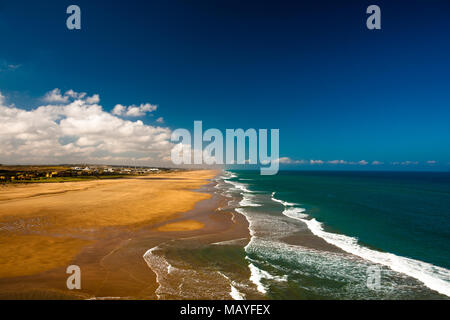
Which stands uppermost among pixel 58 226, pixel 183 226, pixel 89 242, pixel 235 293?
pixel 58 226

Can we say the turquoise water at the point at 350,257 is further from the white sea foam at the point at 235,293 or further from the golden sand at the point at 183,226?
the golden sand at the point at 183,226

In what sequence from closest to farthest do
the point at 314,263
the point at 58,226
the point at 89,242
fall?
the point at 314,263 → the point at 89,242 → the point at 58,226

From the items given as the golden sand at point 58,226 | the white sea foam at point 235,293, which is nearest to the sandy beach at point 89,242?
the golden sand at point 58,226

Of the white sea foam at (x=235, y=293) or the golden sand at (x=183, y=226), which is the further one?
the golden sand at (x=183, y=226)

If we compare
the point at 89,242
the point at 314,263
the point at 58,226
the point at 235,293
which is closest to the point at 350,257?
the point at 314,263

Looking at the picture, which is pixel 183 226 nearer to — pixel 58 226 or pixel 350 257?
pixel 58 226
